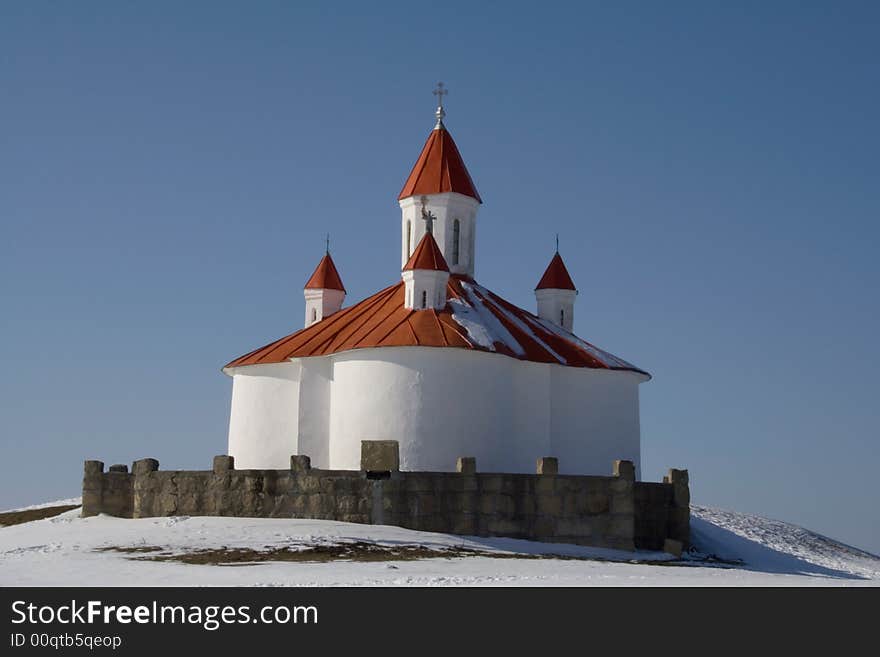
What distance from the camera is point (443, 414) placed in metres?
41.6

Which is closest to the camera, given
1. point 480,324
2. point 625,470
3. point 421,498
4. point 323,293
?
point 421,498

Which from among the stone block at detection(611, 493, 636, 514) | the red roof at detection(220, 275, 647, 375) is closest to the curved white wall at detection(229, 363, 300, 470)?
the red roof at detection(220, 275, 647, 375)

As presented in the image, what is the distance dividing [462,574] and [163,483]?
14.5 m

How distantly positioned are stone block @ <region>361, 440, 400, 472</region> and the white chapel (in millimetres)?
2904

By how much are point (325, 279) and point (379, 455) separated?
14828 millimetres

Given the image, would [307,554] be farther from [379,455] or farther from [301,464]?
[379,455]

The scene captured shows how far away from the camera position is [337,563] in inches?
1166

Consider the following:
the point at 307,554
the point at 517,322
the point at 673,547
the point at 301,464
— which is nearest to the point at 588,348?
the point at 517,322

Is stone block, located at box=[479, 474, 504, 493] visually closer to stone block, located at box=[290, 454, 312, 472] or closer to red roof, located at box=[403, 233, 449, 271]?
stone block, located at box=[290, 454, 312, 472]

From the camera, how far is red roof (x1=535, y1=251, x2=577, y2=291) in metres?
52.1

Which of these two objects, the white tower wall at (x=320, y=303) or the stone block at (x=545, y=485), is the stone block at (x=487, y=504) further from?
the white tower wall at (x=320, y=303)
